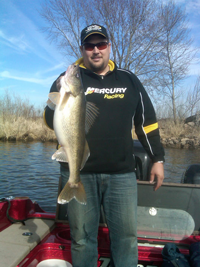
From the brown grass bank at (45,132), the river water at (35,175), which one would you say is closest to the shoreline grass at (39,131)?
the brown grass bank at (45,132)

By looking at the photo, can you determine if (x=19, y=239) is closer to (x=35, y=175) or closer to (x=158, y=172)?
(x=158, y=172)

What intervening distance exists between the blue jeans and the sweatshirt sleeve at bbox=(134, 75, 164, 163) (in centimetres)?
48

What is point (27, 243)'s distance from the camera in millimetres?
2838

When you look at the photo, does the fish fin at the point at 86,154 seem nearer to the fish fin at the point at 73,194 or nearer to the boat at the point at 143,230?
the fish fin at the point at 73,194

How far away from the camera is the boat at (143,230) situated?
2812 mm

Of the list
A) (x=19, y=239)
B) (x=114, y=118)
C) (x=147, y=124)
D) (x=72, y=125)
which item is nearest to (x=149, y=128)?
(x=147, y=124)

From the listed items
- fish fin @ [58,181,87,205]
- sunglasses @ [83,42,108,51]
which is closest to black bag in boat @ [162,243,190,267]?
fish fin @ [58,181,87,205]

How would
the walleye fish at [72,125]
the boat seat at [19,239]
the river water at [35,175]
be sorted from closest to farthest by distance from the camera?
the walleye fish at [72,125], the boat seat at [19,239], the river water at [35,175]

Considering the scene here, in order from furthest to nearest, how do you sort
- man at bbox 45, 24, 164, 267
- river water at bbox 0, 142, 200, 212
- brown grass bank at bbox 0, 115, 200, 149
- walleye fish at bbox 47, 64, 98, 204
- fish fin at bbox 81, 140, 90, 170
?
brown grass bank at bbox 0, 115, 200, 149
river water at bbox 0, 142, 200, 212
man at bbox 45, 24, 164, 267
fish fin at bbox 81, 140, 90, 170
walleye fish at bbox 47, 64, 98, 204

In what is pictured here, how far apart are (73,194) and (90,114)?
0.72 metres

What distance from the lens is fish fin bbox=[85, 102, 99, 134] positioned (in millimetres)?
2237

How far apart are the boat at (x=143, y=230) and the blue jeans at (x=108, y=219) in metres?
0.56

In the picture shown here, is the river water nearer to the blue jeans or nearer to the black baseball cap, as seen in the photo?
the blue jeans

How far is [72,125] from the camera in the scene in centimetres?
213
